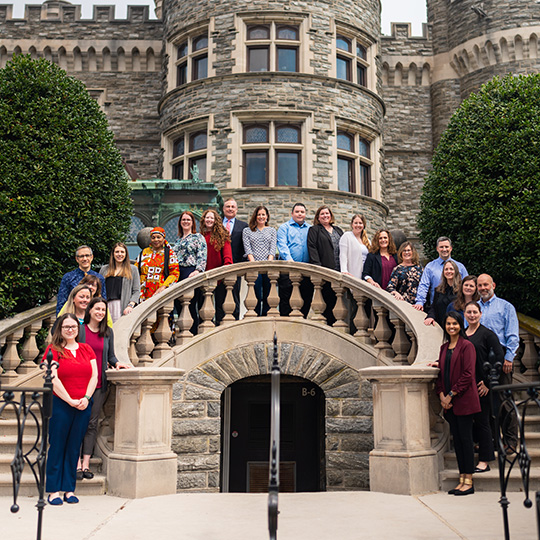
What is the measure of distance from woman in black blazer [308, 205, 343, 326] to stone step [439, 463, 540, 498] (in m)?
2.65

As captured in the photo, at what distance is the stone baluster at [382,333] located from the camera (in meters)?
7.14

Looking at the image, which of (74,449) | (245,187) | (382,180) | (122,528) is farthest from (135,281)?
(382,180)

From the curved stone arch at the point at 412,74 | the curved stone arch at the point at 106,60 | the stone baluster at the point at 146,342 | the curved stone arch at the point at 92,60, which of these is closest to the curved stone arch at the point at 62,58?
the curved stone arch at the point at 92,60

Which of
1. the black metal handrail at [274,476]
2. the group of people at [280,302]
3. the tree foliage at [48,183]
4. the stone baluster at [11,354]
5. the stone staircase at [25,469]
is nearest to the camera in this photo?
the black metal handrail at [274,476]

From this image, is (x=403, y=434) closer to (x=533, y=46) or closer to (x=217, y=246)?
(x=217, y=246)

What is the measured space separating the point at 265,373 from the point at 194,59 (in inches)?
500

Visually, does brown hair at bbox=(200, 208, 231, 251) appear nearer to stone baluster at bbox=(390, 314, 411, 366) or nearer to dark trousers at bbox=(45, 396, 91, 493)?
stone baluster at bbox=(390, 314, 411, 366)

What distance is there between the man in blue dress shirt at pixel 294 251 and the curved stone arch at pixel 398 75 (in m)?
14.4

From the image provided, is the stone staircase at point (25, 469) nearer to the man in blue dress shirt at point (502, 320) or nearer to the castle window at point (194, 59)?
the man in blue dress shirt at point (502, 320)

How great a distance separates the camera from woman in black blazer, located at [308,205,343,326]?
7.84 m

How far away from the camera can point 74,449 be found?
527 cm

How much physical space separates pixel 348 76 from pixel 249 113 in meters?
3.45

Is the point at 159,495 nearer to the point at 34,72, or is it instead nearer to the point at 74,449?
the point at 74,449

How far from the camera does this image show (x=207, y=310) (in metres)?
7.42
